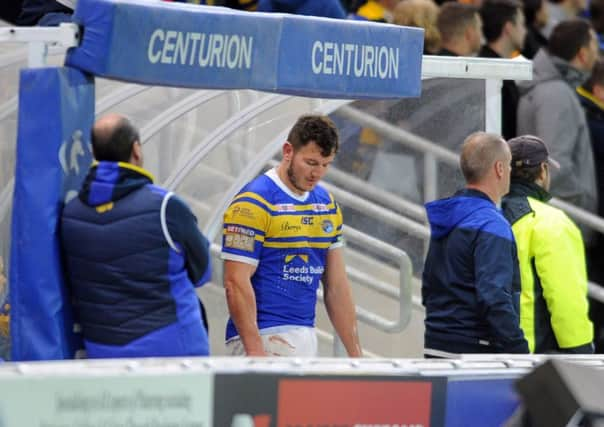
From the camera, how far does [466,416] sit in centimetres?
554

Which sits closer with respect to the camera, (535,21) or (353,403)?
(353,403)

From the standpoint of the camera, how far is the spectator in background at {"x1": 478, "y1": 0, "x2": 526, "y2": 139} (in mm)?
9750

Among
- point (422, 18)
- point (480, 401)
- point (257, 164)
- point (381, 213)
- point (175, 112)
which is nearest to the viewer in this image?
point (480, 401)

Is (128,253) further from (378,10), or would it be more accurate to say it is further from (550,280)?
(378,10)

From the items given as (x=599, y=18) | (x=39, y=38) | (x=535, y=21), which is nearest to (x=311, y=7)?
(x=39, y=38)

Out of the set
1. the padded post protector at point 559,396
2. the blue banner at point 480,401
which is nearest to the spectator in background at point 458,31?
the blue banner at point 480,401

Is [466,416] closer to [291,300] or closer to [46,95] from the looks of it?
[291,300]

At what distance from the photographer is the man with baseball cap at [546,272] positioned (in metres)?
7.06

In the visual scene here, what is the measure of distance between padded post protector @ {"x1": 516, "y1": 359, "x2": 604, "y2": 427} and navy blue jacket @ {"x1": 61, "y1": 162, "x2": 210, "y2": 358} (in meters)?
1.47

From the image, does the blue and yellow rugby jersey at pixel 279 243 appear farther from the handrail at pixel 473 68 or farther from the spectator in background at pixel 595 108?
the spectator in background at pixel 595 108

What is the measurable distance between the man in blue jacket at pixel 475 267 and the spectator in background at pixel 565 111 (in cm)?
253

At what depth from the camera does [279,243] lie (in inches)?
260

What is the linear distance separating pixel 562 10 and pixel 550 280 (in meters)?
7.74

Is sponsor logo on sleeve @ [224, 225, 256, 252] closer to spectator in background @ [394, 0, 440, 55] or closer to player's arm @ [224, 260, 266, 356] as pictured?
player's arm @ [224, 260, 266, 356]
